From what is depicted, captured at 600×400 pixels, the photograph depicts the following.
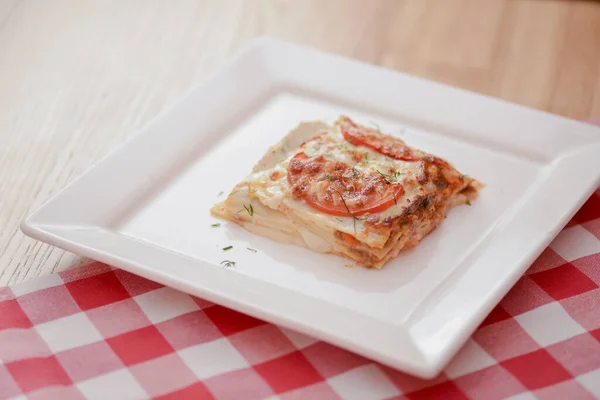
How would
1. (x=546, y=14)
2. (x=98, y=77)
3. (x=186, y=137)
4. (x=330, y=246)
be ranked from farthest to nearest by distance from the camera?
(x=546, y=14), (x=98, y=77), (x=186, y=137), (x=330, y=246)

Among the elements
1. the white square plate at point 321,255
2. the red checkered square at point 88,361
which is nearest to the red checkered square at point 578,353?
the white square plate at point 321,255

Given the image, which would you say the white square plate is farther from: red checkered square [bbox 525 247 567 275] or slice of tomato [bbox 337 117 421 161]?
slice of tomato [bbox 337 117 421 161]

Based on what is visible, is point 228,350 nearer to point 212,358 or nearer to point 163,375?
point 212,358

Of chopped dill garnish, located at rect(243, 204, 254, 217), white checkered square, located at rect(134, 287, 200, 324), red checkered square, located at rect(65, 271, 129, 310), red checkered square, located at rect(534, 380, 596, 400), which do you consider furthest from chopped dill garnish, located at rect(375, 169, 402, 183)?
red checkered square, located at rect(65, 271, 129, 310)

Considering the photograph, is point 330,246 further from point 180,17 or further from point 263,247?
point 180,17

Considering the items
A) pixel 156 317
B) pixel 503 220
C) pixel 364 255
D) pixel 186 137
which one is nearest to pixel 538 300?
pixel 503 220

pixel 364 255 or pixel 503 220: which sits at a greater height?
pixel 503 220

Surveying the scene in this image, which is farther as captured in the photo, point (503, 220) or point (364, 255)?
point (503, 220)
